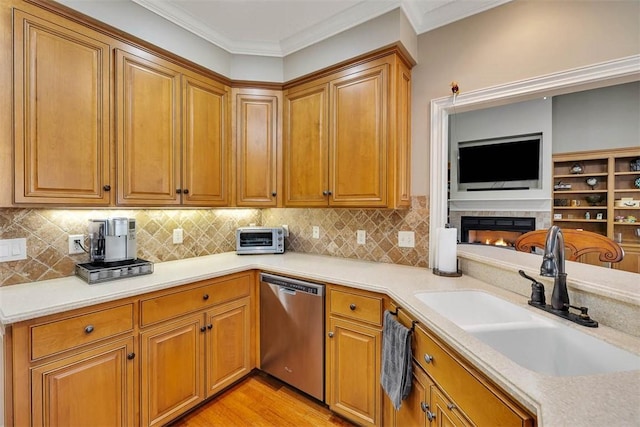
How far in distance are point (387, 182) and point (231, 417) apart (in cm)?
188

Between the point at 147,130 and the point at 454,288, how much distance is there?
2.16m

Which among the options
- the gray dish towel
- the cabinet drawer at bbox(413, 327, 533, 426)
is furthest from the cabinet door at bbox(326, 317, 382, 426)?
the cabinet drawer at bbox(413, 327, 533, 426)

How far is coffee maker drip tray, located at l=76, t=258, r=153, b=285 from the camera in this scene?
155 cm

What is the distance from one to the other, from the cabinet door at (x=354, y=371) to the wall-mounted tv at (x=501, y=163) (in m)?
3.84

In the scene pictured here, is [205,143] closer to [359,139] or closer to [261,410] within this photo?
[359,139]

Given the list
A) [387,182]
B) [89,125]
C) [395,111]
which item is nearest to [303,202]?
[387,182]

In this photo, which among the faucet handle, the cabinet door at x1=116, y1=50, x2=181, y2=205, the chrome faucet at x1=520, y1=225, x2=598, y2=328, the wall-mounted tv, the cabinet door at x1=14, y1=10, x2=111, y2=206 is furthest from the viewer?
the wall-mounted tv

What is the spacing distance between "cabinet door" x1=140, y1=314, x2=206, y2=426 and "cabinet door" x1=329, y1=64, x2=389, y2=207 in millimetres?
1322

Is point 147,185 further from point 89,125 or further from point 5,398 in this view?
point 5,398

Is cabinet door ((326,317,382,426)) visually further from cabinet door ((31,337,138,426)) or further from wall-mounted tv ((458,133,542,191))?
wall-mounted tv ((458,133,542,191))

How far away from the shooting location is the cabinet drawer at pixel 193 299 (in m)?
1.54

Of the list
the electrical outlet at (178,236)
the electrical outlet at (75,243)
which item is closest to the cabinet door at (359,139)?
the electrical outlet at (178,236)

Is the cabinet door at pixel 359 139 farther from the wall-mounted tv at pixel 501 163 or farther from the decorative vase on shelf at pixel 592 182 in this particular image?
the decorative vase on shelf at pixel 592 182

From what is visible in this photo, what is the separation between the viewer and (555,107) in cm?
432
